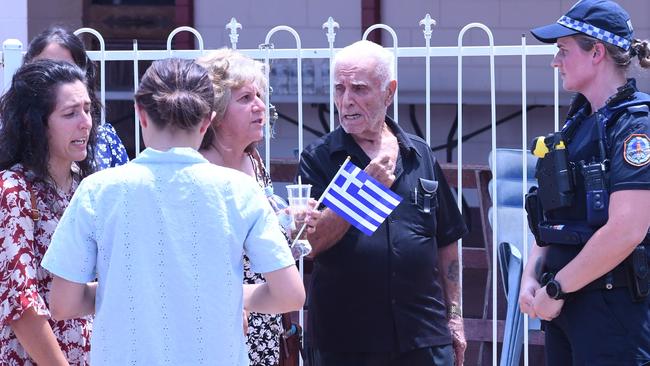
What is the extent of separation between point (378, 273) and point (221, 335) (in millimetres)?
1135

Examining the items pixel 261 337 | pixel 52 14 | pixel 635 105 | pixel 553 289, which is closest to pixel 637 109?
pixel 635 105

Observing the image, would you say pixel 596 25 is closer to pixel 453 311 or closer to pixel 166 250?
pixel 453 311

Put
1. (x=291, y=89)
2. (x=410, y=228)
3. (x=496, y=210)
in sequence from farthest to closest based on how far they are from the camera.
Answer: (x=291, y=89)
(x=496, y=210)
(x=410, y=228)

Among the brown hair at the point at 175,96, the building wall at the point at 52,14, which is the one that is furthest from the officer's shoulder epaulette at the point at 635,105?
the building wall at the point at 52,14

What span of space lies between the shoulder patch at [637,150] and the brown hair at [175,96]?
4.26ft

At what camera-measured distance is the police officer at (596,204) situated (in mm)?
3230

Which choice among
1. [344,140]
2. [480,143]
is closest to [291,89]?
[480,143]

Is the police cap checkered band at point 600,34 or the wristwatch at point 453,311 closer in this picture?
the police cap checkered band at point 600,34

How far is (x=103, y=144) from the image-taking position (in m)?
3.55

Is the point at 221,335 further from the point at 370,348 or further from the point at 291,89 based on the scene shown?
the point at 291,89

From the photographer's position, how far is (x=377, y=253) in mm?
3602

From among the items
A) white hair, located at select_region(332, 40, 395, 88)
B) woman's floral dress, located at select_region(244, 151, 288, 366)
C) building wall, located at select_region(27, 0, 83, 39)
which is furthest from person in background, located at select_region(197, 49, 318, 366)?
building wall, located at select_region(27, 0, 83, 39)

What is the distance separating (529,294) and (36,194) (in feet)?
5.03

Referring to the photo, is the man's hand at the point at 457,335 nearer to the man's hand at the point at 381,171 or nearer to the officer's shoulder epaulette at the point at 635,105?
the man's hand at the point at 381,171
